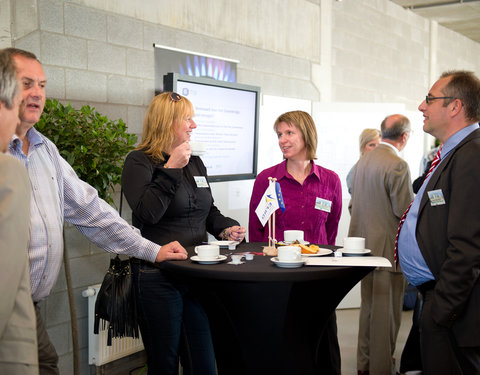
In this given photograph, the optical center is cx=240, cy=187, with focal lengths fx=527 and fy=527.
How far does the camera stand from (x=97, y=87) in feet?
11.2

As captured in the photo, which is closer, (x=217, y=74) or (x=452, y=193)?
(x=452, y=193)

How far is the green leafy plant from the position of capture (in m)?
2.80

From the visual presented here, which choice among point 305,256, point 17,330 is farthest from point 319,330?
point 17,330

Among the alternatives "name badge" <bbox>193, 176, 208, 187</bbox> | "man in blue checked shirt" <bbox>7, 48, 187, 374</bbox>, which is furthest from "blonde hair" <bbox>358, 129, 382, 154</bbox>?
"man in blue checked shirt" <bbox>7, 48, 187, 374</bbox>

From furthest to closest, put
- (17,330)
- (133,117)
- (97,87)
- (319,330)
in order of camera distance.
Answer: (133,117) < (97,87) < (319,330) < (17,330)

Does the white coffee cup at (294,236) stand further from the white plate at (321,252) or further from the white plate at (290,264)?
the white plate at (290,264)

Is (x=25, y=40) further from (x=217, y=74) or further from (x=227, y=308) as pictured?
(x=227, y=308)

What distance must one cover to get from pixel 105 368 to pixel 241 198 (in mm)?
1846

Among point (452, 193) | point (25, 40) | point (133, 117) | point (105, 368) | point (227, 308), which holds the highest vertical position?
point (25, 40)

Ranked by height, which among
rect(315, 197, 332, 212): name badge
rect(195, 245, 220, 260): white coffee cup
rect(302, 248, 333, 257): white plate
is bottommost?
rect(302, 248, 333, 257): white plate

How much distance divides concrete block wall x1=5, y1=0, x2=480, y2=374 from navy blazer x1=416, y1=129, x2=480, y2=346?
2195 mm

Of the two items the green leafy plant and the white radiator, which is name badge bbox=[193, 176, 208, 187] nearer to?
the green leafy plant

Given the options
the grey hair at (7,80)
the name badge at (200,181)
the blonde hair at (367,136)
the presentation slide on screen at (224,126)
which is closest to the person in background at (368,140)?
the blonde hair at (367,136)

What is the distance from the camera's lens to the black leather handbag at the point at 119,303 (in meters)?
2.40
